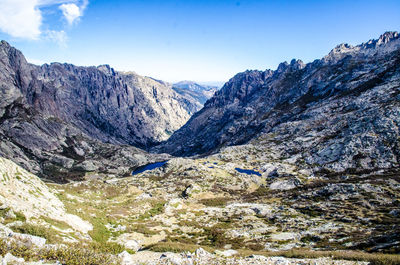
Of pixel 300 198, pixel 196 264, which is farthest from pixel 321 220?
pixel 196 264

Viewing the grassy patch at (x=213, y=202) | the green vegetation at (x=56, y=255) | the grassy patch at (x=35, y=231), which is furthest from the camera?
the grassy patch at (x=213, y=202)

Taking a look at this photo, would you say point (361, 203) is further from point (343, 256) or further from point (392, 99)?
point (392, 99)

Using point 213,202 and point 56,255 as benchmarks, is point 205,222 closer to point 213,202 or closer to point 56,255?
point 213,202

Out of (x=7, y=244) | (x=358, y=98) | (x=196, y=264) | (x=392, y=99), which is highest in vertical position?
(x=358, y=98)

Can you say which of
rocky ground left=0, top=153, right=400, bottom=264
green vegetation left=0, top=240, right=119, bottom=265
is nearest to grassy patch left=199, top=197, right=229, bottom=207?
rocky ground left=0, top=153, right=400, bottom=264

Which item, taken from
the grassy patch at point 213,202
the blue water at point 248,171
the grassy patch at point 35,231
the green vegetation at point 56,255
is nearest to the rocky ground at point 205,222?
the grassy patch at point 35,231

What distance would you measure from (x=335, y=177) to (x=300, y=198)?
4351 centimetres

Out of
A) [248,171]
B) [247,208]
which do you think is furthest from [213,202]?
[248,171]

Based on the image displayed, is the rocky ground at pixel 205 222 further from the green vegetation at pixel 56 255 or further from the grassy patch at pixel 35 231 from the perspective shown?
the green vegetation at pixel 56 255

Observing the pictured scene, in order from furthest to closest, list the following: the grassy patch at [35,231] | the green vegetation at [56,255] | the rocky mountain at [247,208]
A: the rocky mountain at [247,208] < the grassy patch at [35,231] < the green vegetation at [56,255]

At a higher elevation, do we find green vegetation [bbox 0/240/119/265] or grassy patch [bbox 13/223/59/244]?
grassy patch [bbox 13/223/59/244]

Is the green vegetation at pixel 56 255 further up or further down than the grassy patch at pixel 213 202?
further down

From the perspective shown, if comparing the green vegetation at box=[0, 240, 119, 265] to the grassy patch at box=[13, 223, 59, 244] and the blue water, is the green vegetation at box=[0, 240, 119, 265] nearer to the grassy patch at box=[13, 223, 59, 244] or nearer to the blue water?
the grassy patch at box=[13, 223, 59, 244]

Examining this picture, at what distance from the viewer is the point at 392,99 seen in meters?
159
